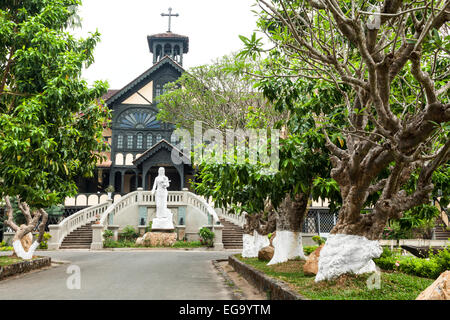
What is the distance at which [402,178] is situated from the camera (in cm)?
675

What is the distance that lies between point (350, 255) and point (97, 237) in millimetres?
17761

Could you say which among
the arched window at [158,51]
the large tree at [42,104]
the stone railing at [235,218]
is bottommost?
the stone railing at [235,218]

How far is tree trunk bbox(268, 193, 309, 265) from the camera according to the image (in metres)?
9.97

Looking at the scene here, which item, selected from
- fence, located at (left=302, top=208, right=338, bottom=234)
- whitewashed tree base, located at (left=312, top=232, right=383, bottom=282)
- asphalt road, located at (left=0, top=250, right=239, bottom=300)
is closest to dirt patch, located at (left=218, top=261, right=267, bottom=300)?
asphalt road, located at (left=0, top=250, right=239, bottom=300)

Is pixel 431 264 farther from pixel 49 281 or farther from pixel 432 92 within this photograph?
pixel 49 281

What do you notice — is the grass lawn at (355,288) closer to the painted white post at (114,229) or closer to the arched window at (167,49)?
the painted white post at (114,229)

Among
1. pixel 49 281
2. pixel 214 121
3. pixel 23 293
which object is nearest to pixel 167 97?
pixel 214 121

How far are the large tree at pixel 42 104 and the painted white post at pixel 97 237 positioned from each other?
1097 cm

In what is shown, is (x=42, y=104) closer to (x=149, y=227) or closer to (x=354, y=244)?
(x=354, y=244)

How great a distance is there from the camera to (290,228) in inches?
396

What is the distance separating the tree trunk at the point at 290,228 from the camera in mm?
9969

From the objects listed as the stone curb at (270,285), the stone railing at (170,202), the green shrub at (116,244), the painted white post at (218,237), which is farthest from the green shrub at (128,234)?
the stone curb at (270,285)

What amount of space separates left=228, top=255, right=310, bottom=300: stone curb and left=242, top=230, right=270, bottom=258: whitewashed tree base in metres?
2.70
